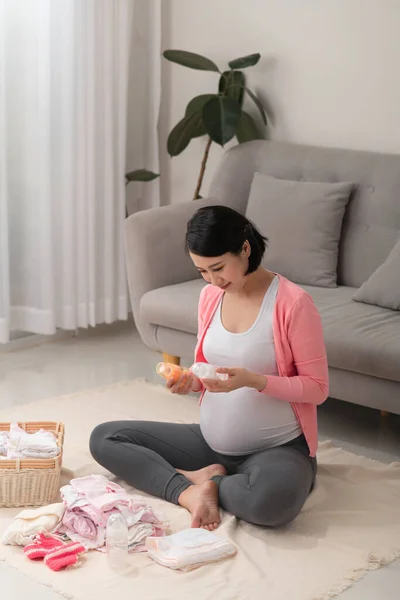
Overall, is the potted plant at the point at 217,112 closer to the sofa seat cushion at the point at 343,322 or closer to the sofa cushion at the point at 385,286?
the sofa seat cushion at the point at 343,322

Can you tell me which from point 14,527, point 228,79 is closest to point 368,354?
point 14,527

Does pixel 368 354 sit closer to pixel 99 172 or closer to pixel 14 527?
pixel 14 527

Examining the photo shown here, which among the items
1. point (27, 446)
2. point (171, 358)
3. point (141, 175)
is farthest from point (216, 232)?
→ point (141, 175)

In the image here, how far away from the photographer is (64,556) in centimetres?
237

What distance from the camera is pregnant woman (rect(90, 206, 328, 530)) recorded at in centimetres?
248

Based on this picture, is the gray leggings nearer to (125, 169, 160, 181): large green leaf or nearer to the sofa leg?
the sofa leg

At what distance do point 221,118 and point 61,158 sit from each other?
29.1 inches

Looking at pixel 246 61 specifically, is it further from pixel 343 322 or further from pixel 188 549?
pixel 188 549

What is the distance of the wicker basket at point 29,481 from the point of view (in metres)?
2.62

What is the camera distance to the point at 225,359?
263 cm

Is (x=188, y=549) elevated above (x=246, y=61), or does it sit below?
below

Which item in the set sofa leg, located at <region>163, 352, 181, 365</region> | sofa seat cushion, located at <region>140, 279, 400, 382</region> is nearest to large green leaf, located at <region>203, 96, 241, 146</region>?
sofa seat cushion, located at <region>140, 279, 400, 382</region>

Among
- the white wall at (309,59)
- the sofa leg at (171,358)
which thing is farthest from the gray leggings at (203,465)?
the white wall at (309,59)

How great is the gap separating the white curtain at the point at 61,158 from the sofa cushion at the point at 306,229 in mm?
971
